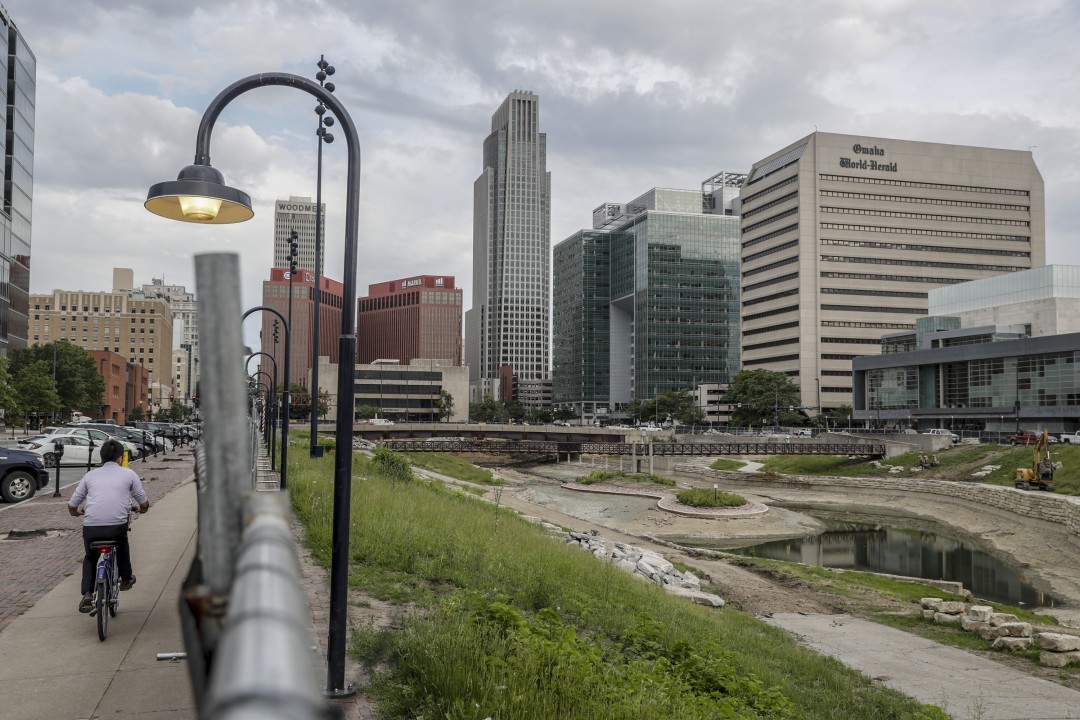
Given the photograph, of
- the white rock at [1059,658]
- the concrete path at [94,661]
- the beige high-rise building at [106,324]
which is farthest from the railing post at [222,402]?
the beige high-rise building at [106,324]

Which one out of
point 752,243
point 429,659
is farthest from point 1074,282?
point 429,659

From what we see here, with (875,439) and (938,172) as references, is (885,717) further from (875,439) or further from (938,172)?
(938,172)

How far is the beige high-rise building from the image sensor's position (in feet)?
581

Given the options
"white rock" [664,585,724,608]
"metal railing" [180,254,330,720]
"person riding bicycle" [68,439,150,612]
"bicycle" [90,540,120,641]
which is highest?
"metal railing" [180,254,330,720]

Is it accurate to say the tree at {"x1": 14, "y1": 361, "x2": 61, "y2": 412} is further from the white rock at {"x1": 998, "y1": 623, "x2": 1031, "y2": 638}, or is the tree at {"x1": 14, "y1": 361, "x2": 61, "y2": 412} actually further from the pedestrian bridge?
→ the white rock at {"x1": 998, "y1": 623, "x2": 1031, "y2": 638}

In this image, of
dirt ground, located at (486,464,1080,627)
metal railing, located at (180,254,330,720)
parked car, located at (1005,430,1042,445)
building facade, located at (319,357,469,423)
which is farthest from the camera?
building facade, located at (319,357,469,423)

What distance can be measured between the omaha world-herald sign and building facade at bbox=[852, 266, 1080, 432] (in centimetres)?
4607

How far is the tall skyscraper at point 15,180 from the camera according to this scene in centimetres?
7612

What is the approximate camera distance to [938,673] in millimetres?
15273

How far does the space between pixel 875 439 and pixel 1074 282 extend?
37.4 metres

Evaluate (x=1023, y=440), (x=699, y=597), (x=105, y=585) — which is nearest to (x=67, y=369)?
(x=699, y=597)

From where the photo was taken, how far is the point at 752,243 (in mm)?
163500

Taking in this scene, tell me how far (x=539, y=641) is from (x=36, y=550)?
11757mm

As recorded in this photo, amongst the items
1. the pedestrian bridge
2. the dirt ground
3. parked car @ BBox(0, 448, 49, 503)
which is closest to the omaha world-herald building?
the pedestrian bridge
